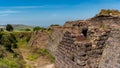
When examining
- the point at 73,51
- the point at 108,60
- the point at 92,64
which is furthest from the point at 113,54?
the point at 73,51

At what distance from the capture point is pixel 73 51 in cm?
1716

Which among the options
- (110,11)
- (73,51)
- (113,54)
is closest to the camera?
(113,54)

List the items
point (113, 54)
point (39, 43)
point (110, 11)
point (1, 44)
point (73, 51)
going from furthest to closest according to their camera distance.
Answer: point (39, 43), point (1, 44), point (110, 11), point (73, 51), point (113, 54)

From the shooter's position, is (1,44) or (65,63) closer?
(65,63)

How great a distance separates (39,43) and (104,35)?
104ft

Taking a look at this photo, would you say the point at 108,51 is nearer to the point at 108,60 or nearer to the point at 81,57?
the point at 108,60

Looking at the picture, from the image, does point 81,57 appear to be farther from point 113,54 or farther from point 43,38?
point 43,38

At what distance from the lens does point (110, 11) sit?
3472 centimetres

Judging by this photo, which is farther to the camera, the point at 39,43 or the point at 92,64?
the point at 39,43

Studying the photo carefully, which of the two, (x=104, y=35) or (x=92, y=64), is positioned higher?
(x=104, y=35)

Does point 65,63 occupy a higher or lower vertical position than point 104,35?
lower

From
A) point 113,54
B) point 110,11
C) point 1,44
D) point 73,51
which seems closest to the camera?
point 113,54

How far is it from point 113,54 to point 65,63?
249 inches

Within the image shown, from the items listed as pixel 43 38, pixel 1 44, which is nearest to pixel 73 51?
pixel 1 44
